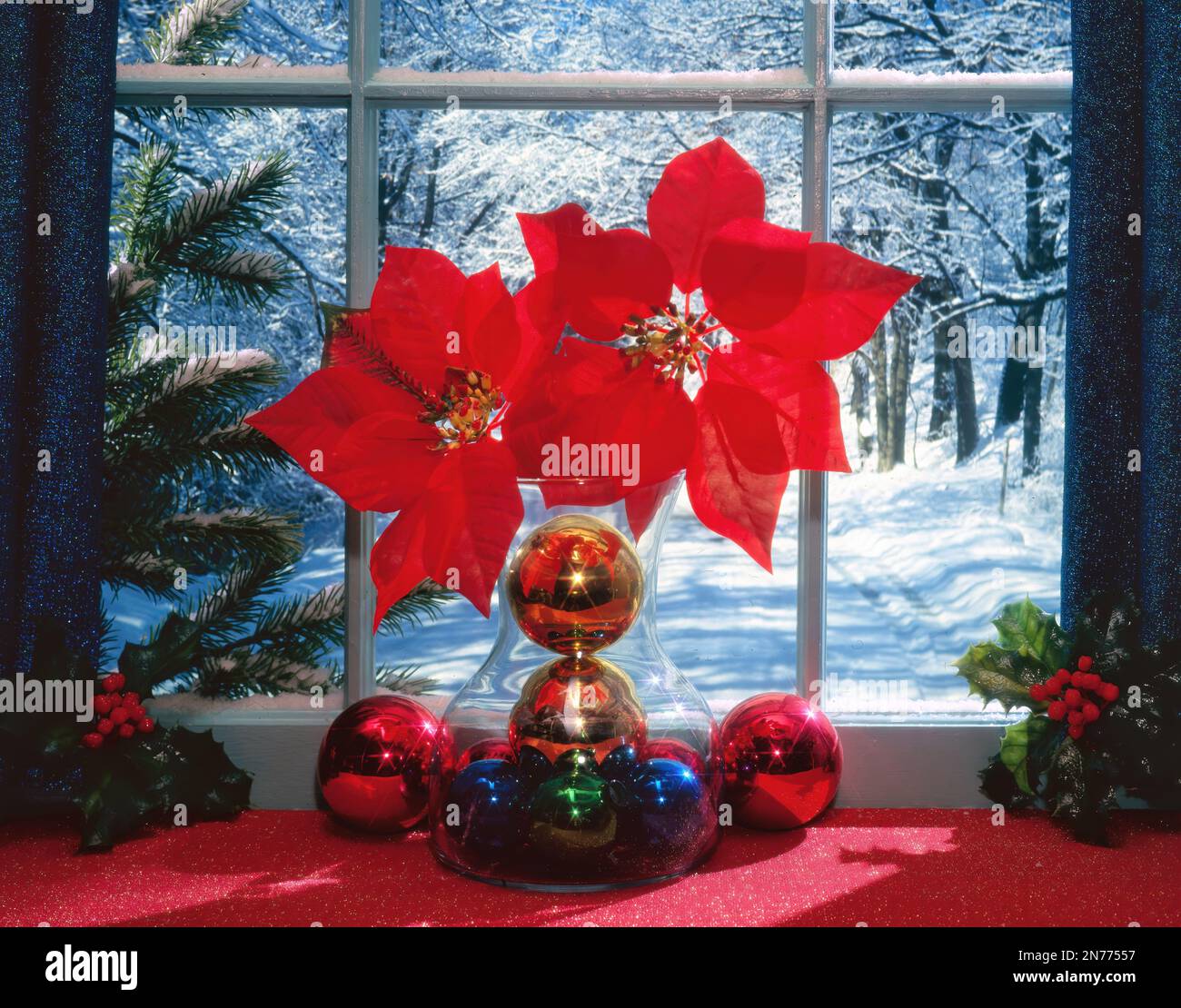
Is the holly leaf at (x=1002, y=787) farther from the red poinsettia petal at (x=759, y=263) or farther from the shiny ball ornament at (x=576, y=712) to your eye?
the red poinsettia petal at (x=759, y=263)

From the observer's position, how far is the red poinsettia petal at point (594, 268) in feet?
3.28

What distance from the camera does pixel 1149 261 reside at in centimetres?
108

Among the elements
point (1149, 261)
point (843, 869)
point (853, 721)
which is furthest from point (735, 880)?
point (1149, 261)

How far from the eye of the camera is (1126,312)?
110 centimetres

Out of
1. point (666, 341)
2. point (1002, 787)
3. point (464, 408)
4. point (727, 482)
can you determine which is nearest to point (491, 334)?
point (464, 408)

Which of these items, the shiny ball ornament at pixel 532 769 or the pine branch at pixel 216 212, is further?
the pine branch at pixel 216 212

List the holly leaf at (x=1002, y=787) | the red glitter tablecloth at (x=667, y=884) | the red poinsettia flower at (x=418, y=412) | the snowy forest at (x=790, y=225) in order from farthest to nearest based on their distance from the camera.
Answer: the snowy forest at (x=790, y=225), the holly leaf at (x=1002, y=787), the red poinsettia flower at (x=418, y=412), the red glitter tablecloth at (x=667, y=884)

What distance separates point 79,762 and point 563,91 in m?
0.91

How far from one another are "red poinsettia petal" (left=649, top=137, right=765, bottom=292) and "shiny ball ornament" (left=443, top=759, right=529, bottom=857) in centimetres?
52

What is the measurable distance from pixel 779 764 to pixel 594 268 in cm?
54

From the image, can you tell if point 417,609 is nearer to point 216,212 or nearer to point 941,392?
point 216,212

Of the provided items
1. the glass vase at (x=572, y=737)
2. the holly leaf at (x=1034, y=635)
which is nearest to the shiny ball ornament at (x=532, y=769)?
the glass vase at (x=572, y=737)

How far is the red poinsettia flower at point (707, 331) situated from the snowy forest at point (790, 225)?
22 centimetres

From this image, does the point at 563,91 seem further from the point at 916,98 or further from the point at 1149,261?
the point at 1149,261
